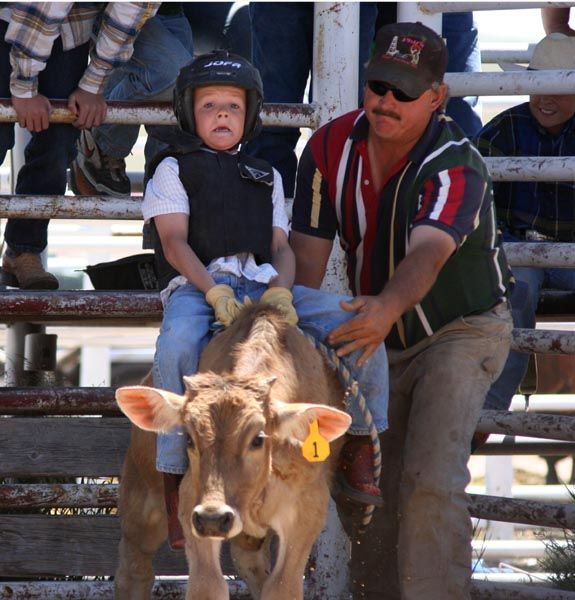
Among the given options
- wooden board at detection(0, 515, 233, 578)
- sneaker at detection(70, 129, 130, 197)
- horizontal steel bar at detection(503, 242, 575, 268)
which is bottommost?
wooden board at detection(0, 515, 233, 578)

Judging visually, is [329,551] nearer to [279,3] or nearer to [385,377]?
[385,377]

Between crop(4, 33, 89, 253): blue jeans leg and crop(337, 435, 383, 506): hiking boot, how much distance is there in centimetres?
213

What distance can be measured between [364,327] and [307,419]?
1.72ft

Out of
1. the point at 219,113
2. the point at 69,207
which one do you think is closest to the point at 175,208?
the point at 219,113

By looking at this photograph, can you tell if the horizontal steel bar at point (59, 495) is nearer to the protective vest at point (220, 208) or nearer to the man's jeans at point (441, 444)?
the man's jeans at point (441, 444)

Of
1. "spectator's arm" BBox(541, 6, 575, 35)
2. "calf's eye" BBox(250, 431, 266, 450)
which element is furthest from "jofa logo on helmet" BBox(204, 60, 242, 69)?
"spectator's arm" BBox(541, 6, 575, 35)

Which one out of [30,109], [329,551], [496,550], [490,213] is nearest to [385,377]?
[490,213]

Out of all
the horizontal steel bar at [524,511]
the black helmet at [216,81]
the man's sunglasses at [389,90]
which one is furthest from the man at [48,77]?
the horizontal steel bar at [524,511]

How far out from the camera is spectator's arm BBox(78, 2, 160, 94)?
20.3 ft

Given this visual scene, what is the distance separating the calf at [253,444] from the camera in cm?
460

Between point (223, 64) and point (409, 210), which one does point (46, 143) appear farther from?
point (409, 210)

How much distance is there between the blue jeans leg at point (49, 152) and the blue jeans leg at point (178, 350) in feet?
5.14

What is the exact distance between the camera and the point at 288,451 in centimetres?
489

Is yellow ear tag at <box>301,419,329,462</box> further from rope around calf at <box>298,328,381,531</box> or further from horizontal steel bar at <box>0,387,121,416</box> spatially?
horizontal steel bar at <box>0,387,121,416</box>
